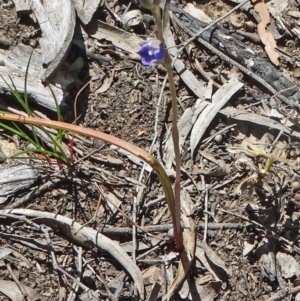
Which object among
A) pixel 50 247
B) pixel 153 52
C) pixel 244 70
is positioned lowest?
pixel 50 247

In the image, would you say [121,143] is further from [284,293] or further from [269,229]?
[284,293]

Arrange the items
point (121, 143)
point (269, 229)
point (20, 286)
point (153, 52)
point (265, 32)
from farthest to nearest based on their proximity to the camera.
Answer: point (265, 32) → point (269, 229) → point (20, 286) → point (121, 143) → point (153, 52)

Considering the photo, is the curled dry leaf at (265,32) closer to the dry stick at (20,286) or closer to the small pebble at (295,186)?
the small pebble at (295,186)

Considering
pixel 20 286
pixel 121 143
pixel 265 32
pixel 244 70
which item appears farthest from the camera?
pixel 265 32

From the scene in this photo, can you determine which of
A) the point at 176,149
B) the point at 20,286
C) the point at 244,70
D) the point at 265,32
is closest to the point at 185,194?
the point at 176,149

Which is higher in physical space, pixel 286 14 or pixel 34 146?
pixel 286 14

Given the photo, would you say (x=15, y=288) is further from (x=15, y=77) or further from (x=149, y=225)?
(x=15, y=77)

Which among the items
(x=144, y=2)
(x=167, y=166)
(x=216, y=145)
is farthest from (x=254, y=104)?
(x=144, y=2)
